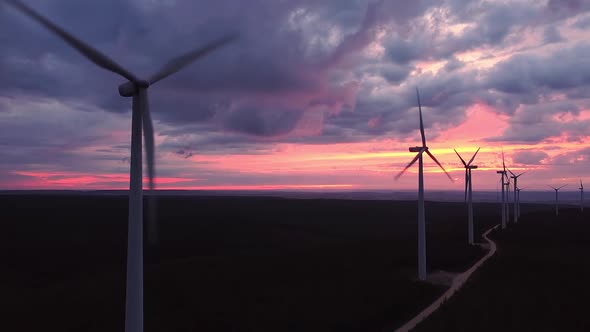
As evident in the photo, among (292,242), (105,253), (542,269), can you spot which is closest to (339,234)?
(292,242)

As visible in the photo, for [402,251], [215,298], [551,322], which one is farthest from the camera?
[402,251]

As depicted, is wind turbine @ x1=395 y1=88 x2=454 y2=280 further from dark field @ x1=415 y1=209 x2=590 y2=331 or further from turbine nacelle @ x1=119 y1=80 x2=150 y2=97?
turbine nacelle @ x1=119 y1=80 x2=150 y2=97

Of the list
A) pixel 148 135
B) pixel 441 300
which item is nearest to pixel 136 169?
pixel 148 135

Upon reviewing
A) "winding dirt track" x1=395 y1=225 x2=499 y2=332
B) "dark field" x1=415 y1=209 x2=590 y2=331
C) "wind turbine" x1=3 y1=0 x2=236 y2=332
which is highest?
"wind turbine" x1=3 y1=0 x2=236 y2=332

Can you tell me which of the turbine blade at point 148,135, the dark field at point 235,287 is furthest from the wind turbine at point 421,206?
the turbine blade at point 148,135

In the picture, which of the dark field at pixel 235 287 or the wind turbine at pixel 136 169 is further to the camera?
the dark field at pixel 235 287

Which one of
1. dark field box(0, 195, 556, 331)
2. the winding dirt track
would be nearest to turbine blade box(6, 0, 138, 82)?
dark field box(0, 195, 556, 331)

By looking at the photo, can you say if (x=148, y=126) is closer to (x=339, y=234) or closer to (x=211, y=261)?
(x=211, y=261)

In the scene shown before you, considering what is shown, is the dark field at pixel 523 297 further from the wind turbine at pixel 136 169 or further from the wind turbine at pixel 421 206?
the wind turbine at pixel 136 169
